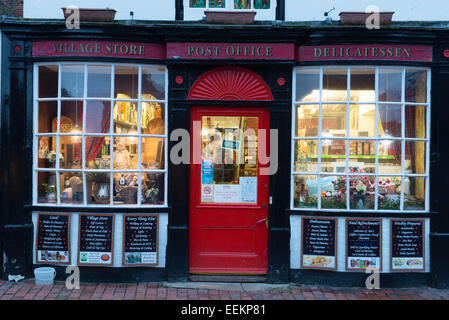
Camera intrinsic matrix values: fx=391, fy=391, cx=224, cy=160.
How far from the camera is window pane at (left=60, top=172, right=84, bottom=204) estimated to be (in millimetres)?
6094

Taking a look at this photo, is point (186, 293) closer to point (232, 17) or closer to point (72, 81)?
point (72, 81)

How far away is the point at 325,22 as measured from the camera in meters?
6.09

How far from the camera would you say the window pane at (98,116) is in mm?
6066

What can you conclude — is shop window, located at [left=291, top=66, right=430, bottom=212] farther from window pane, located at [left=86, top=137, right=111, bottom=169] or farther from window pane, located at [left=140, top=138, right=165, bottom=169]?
window pane, located at [left=86, top=137, right=111, bottom=169]

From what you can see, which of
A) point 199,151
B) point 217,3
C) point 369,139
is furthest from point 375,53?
point 199,151

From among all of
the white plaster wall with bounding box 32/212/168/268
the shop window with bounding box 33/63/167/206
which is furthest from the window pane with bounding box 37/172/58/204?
the white plaster wall with bounding box 32/212/168/268

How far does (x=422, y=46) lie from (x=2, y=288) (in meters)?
7.21

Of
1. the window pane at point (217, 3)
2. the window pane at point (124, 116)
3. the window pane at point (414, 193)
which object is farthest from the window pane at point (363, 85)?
the window pane at point (124, 116)

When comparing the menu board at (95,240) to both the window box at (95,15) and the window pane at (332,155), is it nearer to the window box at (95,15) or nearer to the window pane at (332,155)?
the window box at (95,15)

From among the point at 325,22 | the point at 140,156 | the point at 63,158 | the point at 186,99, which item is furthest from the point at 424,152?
the point at 63,158

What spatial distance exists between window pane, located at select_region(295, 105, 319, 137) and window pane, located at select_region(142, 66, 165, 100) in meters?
2.17

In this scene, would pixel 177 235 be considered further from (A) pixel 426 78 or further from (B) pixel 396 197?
(A) pixel 426 78

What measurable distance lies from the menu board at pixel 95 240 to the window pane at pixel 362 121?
13.1 feet

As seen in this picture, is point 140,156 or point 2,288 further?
point 140,156
